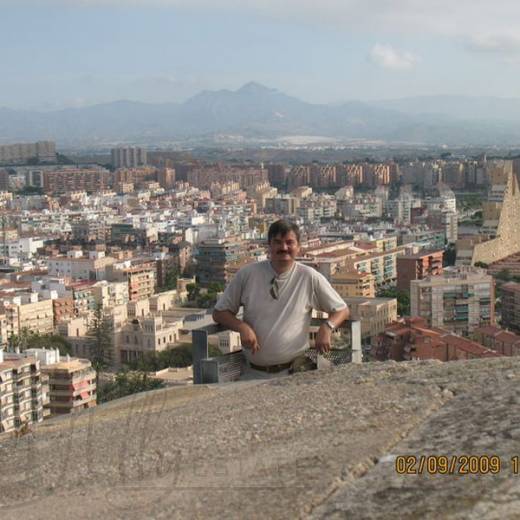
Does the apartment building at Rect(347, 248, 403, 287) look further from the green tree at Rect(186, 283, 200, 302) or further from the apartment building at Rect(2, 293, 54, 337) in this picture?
the apartment building at Rect(2, 293, 54, 337)

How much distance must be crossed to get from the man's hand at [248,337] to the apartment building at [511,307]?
14.7 metres

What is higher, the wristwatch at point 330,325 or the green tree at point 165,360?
the wristwatch at point 330,325

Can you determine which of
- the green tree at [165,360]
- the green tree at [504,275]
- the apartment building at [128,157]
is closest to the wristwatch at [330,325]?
the green tree at [165,360]

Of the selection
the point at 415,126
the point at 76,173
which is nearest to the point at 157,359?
the point at 76,173

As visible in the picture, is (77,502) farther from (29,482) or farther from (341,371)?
(341,371)

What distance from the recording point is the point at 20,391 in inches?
403

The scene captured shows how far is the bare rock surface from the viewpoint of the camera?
5.34 feet

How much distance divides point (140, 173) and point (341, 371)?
5537 centimetres

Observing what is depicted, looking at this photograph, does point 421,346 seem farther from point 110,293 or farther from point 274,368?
point 274,368

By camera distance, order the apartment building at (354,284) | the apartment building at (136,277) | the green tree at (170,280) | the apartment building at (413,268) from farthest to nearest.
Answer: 1. the green tree at (170,280)
2. the apartment building at (413,268)
3. the apartment building at (136,277)
4. the apartment building at (354,284)

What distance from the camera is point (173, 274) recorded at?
24.8m

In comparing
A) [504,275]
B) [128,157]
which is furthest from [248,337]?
[128,157]

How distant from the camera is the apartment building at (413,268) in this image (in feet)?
73.3

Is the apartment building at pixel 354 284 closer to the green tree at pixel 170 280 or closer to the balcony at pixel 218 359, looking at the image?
the green tree at pixel 170 280
